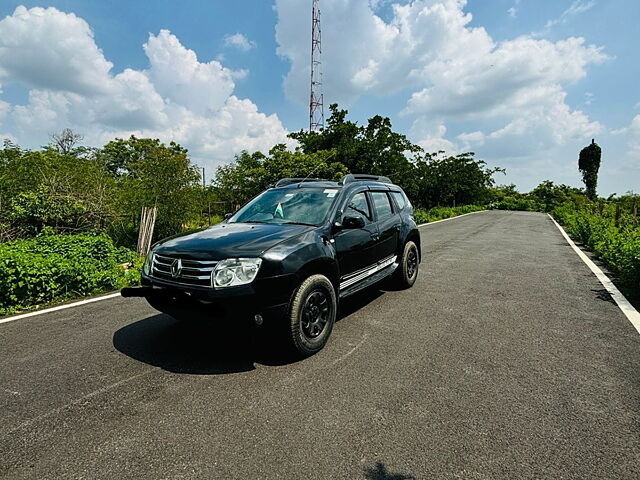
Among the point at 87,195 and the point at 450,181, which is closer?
Result: the point at 87,195

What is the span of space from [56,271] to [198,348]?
3.34 metres

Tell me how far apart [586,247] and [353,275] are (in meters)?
11.3

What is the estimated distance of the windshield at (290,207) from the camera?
432 centimetres

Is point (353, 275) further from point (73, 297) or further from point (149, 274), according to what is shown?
point (73, 297)

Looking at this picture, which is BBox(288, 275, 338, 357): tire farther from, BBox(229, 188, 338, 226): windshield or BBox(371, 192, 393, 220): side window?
BBox(371, 192, 393, 220): side window

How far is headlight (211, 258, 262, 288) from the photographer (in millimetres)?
3176

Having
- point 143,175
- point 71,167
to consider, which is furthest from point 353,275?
point 143,175

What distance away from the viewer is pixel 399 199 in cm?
632

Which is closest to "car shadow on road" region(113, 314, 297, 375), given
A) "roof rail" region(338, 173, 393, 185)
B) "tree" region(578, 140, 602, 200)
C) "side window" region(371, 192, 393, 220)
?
"roof rail" region(338, 173, 393, 185)

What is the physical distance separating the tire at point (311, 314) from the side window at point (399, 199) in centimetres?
282

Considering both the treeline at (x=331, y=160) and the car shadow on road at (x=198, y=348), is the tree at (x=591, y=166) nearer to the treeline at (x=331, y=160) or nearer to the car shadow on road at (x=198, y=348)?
the treeline at (x=331, y=160)

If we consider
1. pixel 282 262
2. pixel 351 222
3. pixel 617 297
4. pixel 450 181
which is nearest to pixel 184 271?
pixel 282 262

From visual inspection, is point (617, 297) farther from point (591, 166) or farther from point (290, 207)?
point (591, 166)

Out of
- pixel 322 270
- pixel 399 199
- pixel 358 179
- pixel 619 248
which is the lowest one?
pixel 619 248
